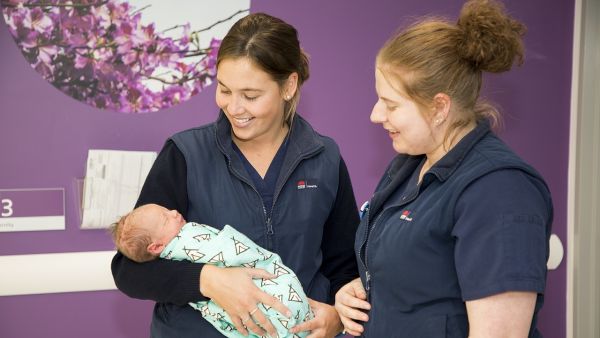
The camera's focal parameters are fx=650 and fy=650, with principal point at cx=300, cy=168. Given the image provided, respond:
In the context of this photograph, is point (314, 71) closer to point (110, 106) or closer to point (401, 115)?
point (110, 106)

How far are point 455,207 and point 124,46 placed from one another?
68.6 inches

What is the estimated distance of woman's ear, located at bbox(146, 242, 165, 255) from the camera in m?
1.74

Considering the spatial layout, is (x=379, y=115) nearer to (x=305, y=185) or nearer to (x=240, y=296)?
(x=305, y=185)

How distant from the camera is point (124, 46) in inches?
102

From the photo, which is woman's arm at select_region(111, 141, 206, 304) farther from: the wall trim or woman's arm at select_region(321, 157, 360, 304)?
the wall trim

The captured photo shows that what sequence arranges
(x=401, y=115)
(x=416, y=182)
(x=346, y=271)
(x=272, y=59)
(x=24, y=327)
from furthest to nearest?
1. (x=24, y=327)
2. (x=346, y=271)
3. (x=272, y=59)
4. (x=416, y=182)
5. (x=401, y=115)

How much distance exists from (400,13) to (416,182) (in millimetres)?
1610

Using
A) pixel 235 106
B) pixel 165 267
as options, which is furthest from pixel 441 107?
pixel 165 267

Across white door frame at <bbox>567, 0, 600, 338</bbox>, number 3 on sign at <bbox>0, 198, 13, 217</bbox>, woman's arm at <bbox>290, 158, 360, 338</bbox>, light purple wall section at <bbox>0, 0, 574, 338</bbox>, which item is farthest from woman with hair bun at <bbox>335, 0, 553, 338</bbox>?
white door frame at <bbox>567, 0, 600, 338</bbox>

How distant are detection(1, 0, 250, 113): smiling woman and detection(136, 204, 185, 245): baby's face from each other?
103 centimetres

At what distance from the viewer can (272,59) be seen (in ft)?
5.57

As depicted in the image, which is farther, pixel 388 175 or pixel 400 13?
pixel 400 13

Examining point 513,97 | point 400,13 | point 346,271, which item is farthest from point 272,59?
point 513,97

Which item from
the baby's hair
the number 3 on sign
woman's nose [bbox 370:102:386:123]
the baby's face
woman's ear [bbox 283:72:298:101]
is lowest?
the number 3 on sign
